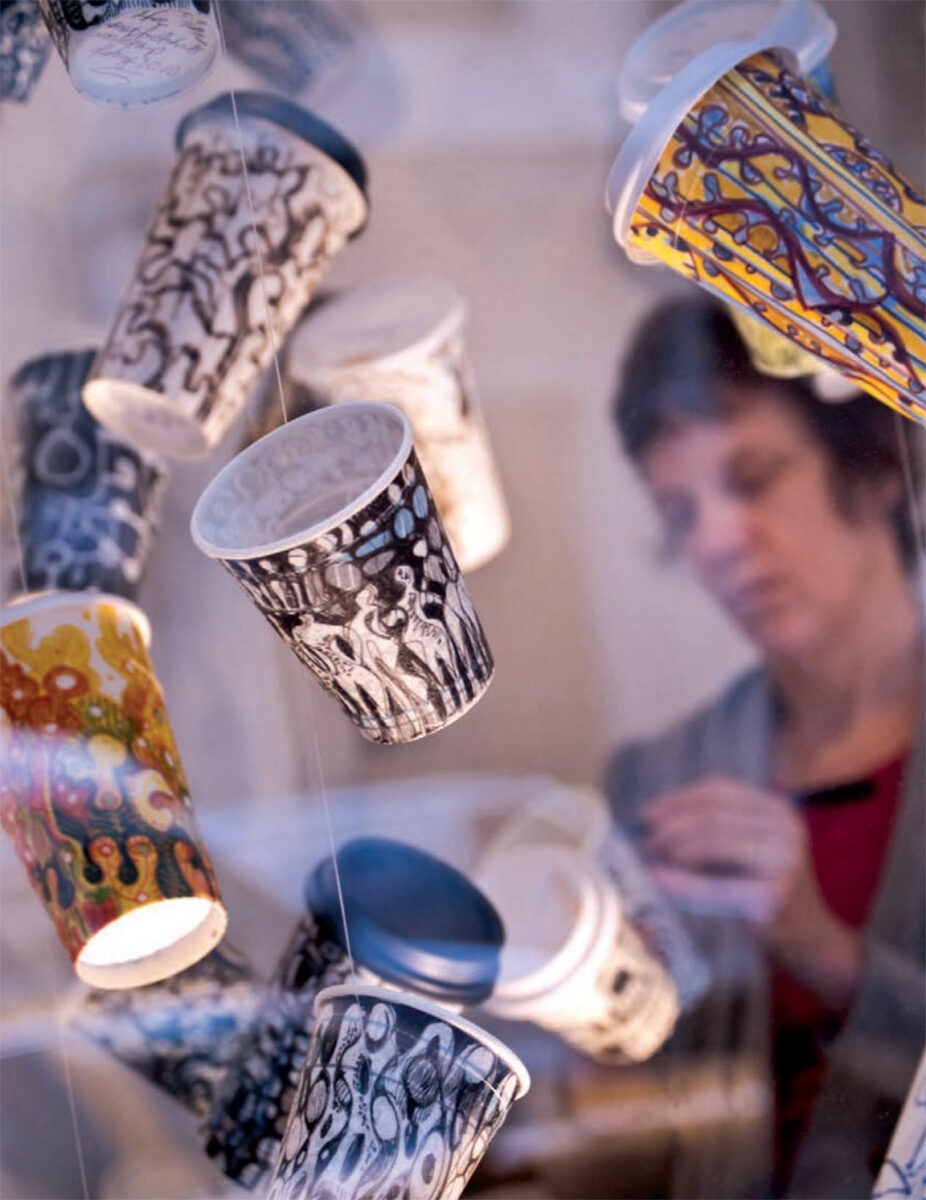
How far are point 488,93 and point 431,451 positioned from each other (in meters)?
0.32

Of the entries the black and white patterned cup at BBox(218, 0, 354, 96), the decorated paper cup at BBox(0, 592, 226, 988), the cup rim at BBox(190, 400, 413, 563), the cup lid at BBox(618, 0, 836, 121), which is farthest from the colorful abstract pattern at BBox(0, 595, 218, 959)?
the cup lid at BBox(618, 0, 836, 121)

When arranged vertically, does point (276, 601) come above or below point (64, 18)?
below

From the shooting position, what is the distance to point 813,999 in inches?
43.1

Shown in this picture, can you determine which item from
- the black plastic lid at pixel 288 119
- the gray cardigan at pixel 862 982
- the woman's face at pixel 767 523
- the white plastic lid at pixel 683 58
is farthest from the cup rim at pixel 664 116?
the gray cardigan at pixel 862 982

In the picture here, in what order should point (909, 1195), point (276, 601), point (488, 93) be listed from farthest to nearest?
point (488, 93), point (909, 1195), point (276, 601)

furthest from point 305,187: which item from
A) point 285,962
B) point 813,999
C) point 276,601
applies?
point 813,999

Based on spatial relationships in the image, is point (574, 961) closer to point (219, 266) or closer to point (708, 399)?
point (708, 399)

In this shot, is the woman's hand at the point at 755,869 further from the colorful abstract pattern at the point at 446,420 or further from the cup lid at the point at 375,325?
the cup lid at the point at 375,325

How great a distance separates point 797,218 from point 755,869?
59cm

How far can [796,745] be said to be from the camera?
111 cm

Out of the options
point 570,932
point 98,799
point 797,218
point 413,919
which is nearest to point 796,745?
point 570,932

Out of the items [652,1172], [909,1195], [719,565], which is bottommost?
[652,1172]

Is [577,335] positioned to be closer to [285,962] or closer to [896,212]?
[896,212]

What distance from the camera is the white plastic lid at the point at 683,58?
740 mm
